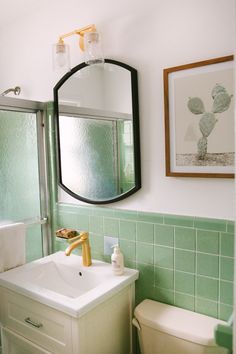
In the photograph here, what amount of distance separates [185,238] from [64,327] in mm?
716

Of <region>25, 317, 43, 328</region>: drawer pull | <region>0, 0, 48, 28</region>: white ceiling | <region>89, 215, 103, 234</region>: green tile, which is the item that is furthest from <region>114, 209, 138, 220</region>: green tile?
<region>0, 0, 48, 28</region>: white ceiling

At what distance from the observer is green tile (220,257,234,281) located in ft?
4.70

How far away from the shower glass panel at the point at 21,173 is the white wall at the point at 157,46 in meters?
0.37

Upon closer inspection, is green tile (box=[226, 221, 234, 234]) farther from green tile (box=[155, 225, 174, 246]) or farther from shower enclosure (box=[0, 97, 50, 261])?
shower enclosure (box=[0, 97, 50, 261])

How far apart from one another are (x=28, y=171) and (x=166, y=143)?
995 mm

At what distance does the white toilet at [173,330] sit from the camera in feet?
4.42

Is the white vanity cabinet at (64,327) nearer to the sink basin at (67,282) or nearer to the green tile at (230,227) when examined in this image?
the sink basin at (67,282)

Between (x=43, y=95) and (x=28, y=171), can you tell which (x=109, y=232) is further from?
(x=43, y=95)

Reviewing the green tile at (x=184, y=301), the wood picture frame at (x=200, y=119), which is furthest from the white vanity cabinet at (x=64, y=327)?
the wood picture frame at (x=200, y=119)

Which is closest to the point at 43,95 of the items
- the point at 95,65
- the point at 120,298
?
the point at 95,65

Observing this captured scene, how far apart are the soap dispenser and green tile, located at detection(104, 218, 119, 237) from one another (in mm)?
168

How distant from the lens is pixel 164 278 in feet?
5.39

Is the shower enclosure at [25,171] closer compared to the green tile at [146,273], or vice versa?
the green tile at [146,273]

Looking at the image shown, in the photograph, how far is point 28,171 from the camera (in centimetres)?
207
